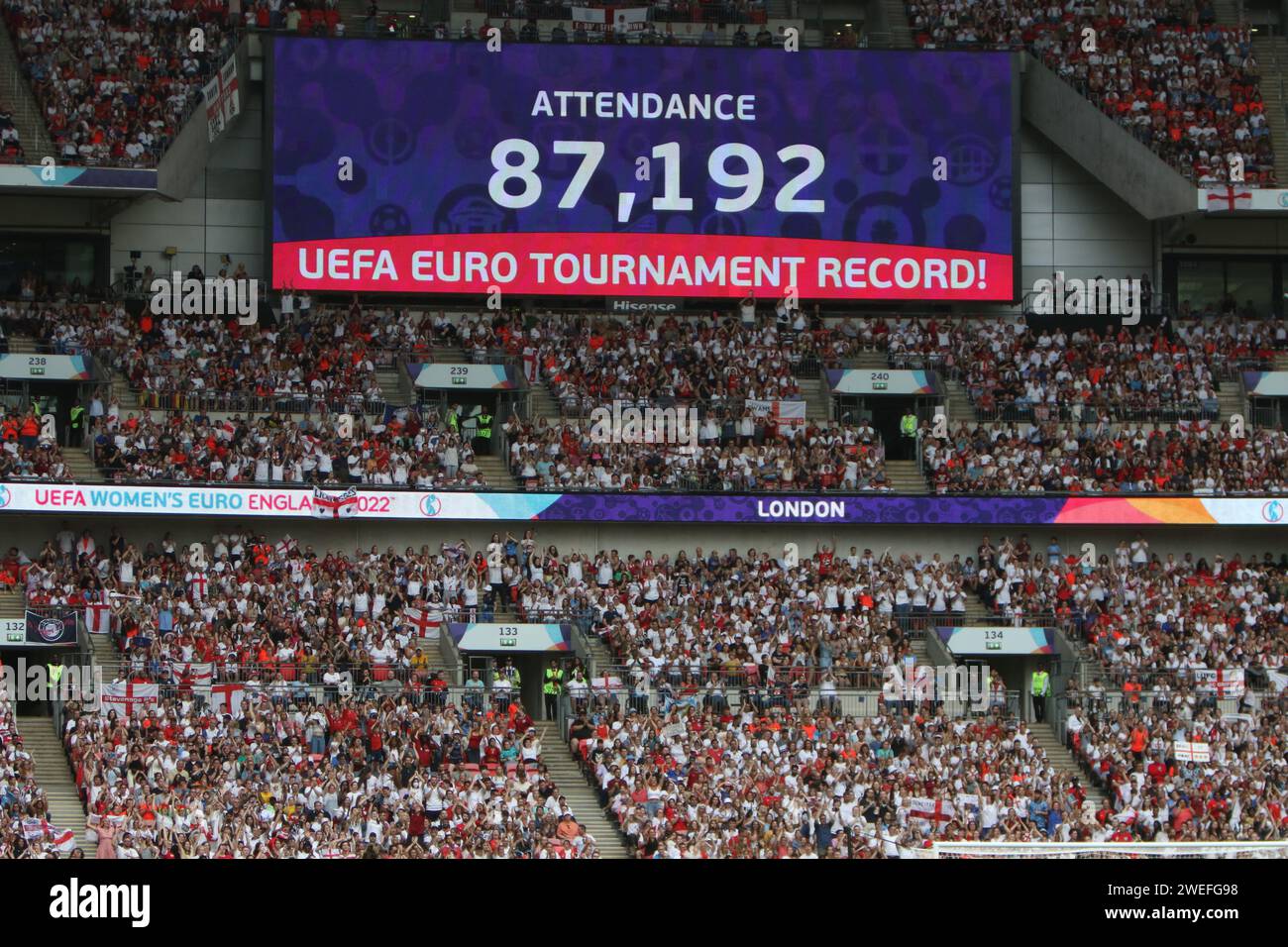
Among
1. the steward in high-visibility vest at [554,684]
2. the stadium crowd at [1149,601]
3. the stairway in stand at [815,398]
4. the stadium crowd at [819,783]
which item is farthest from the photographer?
the stairway in stand at [815,398]

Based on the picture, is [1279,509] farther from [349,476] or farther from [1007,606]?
[349,476]

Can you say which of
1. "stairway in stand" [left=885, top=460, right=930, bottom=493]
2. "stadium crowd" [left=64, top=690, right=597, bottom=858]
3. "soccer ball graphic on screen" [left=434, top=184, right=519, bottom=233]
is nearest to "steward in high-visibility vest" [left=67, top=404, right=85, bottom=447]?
"stadium crowd" [left=64, top=690, right=597, bottom=858]

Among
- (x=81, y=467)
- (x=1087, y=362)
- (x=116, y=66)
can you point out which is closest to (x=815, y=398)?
(x=1087, y=362)

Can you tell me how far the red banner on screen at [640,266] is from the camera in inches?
1575

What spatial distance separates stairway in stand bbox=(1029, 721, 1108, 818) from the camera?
30125 millimetres

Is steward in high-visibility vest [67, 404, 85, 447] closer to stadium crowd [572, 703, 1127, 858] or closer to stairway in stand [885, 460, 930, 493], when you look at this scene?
stadium crowd [572, 703, 1127, 858]

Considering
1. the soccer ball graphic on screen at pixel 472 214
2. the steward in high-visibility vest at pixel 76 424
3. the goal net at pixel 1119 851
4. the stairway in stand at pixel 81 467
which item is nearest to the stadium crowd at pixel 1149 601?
the goal net at pixel 1119 851

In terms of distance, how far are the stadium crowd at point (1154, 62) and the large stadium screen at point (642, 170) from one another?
1.66 metres

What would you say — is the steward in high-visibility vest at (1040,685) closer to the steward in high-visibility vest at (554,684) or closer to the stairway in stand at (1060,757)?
the stairway in stand at (1060,757)

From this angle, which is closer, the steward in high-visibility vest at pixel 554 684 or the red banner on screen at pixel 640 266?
the steward in high-visibility vest at pixel 554 684

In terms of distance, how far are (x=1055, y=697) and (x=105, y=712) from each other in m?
16.0

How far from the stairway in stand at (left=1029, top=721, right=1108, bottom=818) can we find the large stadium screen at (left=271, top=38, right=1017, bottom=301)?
12.0m

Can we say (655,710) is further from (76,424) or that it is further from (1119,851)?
(76,424)
